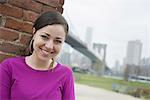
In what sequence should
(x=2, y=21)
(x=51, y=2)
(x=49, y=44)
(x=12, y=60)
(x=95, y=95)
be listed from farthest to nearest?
1. (x=95, y=95)
2. (x=51, y=2)
3. (x=2, y=21)
4. (x=12, y=60)
5. (x=49, y=44)

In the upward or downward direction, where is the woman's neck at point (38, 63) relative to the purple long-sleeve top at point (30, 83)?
upward

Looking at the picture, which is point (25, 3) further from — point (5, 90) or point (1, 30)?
point (5, 90)

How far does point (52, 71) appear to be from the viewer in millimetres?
2164

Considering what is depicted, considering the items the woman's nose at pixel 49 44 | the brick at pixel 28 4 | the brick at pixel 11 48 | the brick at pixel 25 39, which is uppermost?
the brick at pixel 28 4

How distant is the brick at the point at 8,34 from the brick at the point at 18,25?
3 centimetres

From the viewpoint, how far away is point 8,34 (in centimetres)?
232

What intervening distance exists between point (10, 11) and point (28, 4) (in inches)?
4.5

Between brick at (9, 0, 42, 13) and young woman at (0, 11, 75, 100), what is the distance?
282 millimetres

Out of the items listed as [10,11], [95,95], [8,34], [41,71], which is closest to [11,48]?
[8,34]

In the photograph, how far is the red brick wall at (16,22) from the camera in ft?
7.58

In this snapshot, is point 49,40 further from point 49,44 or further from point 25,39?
point 25,39

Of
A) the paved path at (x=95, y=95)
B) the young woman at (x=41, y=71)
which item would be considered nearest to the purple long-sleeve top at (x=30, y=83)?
the young woman at (x=41, y=71)

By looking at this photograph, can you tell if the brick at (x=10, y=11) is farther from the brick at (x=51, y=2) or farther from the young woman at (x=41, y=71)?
the young woman at (x=41, y=71)

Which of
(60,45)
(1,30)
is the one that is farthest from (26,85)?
(1,30)
